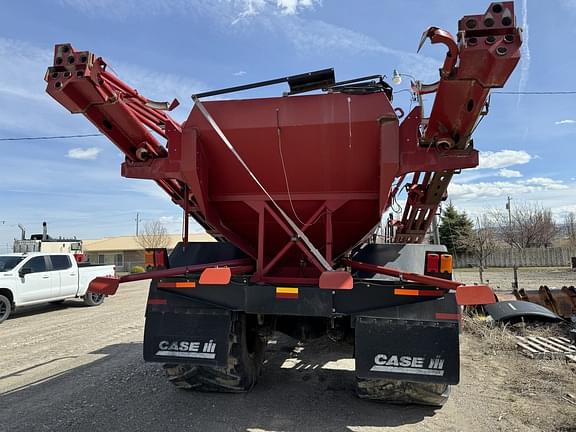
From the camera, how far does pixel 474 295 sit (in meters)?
3.79

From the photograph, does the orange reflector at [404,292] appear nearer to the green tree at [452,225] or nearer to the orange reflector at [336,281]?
the orange reflector at [336,281]

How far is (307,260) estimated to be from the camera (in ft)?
16.9

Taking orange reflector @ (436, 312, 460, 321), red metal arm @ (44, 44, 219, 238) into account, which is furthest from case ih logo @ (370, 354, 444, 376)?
red metal arm @ (44, 44, 219, 238)

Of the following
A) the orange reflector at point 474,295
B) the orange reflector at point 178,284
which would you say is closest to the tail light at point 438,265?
the orange reflector at point 474,295

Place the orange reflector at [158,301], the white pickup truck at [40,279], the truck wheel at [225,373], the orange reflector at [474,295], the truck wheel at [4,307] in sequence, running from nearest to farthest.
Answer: the orange reflector at [474,295] < the orange reflector at [158,301] < the truck wheel at [225,373] < the truck wheel at [4,307] < the white pickup truck at [40,279]

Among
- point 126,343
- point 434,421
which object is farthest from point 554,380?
point 126,343

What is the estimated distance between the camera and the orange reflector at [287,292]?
429cm

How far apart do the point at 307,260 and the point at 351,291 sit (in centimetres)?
94

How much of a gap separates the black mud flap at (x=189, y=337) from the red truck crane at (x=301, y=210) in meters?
0.01

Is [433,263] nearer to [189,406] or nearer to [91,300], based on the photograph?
[189,406]

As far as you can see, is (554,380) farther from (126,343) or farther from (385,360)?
(126,343)

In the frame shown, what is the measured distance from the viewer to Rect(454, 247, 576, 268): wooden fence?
37219 mm

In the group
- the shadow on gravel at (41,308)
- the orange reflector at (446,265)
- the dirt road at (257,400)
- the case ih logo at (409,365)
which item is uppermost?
the orange reflector at (446,265)

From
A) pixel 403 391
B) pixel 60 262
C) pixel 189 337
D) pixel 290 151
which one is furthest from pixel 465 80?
pixel 60 262
